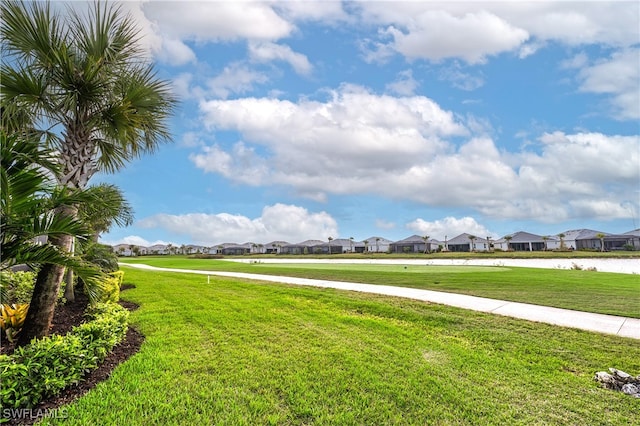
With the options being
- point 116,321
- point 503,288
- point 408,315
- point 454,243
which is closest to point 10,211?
point 116,321

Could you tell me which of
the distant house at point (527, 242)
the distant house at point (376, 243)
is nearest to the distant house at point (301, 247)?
the distant house at point (376, 243)

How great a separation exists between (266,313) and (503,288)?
28.0 feet

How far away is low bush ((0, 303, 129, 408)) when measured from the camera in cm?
350

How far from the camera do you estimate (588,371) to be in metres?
4.66

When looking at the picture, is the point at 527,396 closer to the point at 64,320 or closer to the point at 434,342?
the point at 434,342

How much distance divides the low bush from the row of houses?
5857cm

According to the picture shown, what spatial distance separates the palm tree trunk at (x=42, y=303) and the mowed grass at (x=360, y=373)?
59.1 inches

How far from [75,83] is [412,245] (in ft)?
230

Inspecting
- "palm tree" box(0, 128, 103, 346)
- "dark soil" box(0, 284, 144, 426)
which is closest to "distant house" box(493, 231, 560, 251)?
"dark soil" box(0, 284, 144, 426)

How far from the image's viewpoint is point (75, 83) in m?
5.69

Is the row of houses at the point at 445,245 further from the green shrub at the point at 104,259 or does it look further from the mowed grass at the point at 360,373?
the mowed grass at the point at 360,373

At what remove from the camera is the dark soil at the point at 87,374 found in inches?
141

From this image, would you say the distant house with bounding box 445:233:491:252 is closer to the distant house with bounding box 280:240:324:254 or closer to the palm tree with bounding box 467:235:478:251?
the palm tree with bounding box 467:235:478:251

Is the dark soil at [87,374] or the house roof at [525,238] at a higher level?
the house roof at [525,238]
